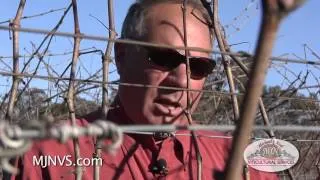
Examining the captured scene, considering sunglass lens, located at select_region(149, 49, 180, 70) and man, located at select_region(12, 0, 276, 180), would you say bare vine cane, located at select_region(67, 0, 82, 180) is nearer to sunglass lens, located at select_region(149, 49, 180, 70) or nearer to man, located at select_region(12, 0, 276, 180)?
man, located at select_region(12, 0, 276, 180)

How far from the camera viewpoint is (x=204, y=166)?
1.48 metres

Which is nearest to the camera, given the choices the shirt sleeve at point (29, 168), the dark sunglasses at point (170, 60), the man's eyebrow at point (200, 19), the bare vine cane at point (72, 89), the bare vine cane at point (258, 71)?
the bare vine cane at point (258, 71)

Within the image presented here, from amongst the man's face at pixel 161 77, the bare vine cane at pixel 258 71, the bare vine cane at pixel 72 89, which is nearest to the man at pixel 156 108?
the man's face at pixel 161 77

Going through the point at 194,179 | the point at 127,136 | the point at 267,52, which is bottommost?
the point at 194,179

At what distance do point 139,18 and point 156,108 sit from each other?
26cm

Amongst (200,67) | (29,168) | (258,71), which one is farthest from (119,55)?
(258,71)

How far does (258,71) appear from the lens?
34 centimetres

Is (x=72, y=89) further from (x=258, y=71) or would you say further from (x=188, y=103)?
(x=258, y=71)

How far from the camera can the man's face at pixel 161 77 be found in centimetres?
143

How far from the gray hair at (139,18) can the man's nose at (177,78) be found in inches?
5.2

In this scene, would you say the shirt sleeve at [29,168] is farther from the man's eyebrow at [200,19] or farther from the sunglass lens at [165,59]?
the man's eyebrow at [200,19]

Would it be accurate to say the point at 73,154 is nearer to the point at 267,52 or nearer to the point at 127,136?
the point at 127,136

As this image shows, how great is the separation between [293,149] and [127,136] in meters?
0.42

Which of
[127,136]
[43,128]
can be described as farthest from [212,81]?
[43,128]
